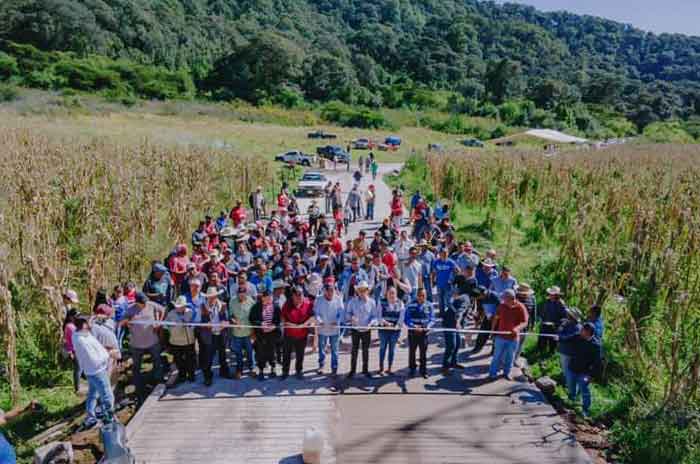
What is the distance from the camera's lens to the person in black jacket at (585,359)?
26.8 ft

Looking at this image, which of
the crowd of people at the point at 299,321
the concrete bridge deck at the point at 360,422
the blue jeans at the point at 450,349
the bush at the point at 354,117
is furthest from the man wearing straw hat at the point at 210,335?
the bush at the point at 354,117

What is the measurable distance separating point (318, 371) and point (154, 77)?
7069cm

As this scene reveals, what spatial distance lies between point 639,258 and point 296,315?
7262mm

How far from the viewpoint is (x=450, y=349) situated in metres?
9.39

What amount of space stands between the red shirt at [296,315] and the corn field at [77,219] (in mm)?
4237

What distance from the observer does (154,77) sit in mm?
72250

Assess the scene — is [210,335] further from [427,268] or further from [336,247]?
[427,268]

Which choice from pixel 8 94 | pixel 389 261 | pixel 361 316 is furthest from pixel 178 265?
pixel 8 94

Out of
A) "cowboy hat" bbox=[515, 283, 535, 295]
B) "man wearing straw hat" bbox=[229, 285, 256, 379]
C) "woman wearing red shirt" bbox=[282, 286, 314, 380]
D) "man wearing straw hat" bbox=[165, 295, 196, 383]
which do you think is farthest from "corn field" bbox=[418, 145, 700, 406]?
"man wearing straw hat" bbox=[165, 295, 196, 383]

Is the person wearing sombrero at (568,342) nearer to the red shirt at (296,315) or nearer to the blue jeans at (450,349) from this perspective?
the blue jeans at (450,349)

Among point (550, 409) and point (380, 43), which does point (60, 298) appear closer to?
point (550, 409)

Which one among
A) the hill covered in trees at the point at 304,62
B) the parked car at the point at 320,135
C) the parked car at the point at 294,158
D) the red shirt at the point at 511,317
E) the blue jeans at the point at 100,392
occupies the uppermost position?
the hill covered in trees at the point at 304,62

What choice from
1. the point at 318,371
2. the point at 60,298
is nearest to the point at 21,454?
the point at 60,298

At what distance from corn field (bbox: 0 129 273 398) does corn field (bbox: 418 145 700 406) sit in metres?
9.72
